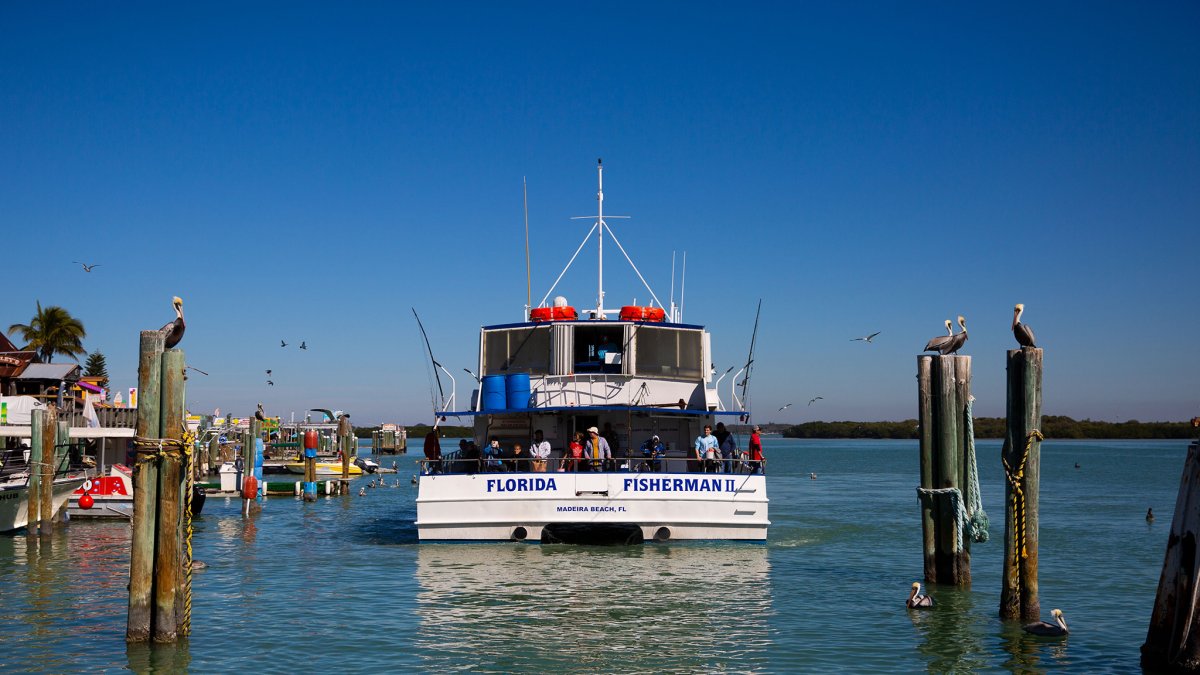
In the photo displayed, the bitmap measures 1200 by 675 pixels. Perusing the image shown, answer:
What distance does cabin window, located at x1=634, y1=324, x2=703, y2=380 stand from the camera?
83.3 ft

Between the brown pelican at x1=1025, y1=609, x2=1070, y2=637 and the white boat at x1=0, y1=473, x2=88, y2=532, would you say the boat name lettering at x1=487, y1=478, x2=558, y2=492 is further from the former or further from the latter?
the white boat at x1=0, y1=473, x2=88, y2=532

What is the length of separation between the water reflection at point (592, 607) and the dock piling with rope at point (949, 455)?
10.1 ft

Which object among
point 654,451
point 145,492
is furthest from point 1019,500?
point 145,492

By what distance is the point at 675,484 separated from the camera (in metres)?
21.9

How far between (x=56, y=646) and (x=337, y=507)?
95.3ft

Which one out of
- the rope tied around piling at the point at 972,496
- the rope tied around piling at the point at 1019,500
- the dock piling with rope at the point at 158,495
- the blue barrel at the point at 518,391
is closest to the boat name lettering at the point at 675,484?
the blue barrel at the point at 518,391

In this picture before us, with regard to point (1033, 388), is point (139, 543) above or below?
below

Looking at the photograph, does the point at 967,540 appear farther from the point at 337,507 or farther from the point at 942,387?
the point at 337,507

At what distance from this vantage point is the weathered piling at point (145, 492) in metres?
12.7

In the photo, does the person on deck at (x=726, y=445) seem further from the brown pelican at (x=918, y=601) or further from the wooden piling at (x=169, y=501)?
the wooden piling at (x=169, y=501)

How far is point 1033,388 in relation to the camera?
1451 cm

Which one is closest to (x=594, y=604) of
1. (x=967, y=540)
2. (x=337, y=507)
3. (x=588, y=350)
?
(x=967, y=540)

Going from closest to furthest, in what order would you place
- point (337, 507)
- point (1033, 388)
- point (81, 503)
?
point (1033, 388) < point (81, 503) < point (337, 507)

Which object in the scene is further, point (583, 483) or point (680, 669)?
point (583, 483)
